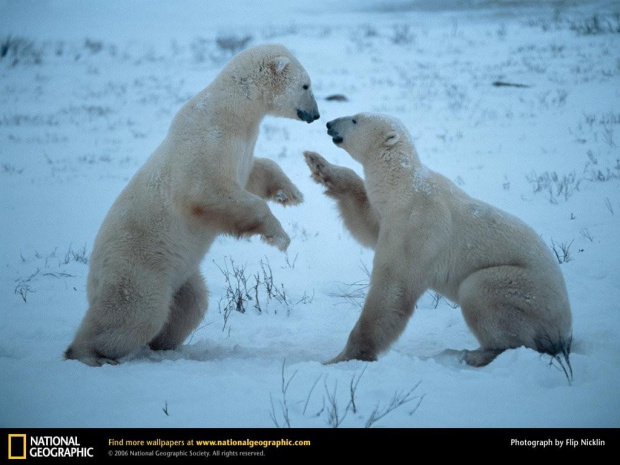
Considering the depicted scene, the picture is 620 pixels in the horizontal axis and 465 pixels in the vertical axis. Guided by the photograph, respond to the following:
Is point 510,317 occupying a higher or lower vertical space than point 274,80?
lower

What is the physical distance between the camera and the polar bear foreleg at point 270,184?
163 inches

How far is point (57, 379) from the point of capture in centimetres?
270

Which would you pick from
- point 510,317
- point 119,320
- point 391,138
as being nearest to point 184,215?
point 119,320

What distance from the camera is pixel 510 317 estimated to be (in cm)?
316

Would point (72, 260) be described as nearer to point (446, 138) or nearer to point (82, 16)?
point (446, 138)

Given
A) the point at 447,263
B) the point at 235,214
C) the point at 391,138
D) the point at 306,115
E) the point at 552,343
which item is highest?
the point at 306,115

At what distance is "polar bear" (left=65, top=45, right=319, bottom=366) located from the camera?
3.24m

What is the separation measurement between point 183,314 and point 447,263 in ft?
5.83
